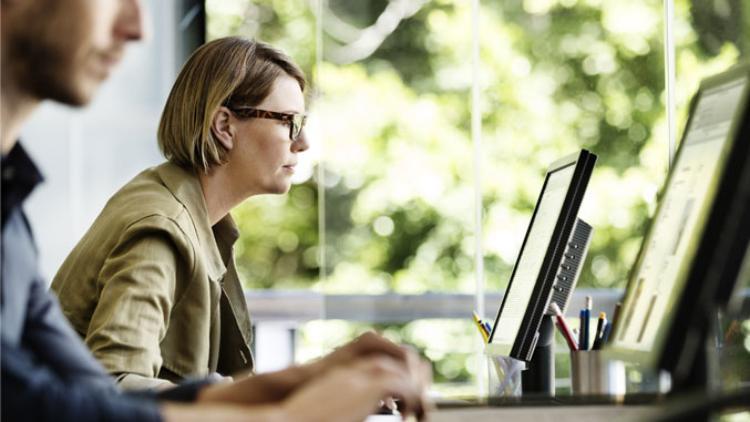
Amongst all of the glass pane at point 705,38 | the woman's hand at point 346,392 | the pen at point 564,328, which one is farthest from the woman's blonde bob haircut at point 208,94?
the glass pane at point 705,38

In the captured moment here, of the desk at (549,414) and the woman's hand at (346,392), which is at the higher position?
the woman's hand at (346,392)

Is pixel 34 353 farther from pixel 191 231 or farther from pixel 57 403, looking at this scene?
pixel 191 231

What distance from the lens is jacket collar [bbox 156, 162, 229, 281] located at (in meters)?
2.03

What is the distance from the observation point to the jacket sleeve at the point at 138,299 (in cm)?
169

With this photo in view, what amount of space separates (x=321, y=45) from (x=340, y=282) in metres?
0.94

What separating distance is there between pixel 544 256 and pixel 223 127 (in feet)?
2.54

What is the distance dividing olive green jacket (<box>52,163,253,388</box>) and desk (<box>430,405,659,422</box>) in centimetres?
58

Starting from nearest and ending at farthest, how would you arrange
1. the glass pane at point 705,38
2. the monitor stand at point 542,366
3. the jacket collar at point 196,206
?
1. the monitor stand at point 542,366
2. the jacket collar at point 196,206
3. the glass pane at point 705,38

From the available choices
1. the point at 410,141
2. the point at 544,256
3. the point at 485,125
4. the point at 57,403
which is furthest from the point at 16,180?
the point at 410,141

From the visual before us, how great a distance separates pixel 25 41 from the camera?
103cm

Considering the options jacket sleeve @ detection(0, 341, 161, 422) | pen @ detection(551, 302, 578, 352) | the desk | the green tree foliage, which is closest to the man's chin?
jacket sleeve @ detection(0, 341, 161, 422)

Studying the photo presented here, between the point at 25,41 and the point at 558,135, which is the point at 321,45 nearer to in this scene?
the point at 558,135

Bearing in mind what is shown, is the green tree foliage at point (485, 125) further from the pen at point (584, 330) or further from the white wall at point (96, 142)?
the pen at point (584, 330)

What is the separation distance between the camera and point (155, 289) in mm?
1763
